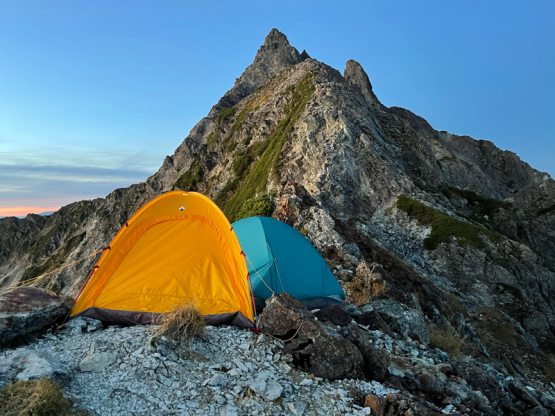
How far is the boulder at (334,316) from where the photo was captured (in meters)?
8.14

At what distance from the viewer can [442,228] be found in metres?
26.2

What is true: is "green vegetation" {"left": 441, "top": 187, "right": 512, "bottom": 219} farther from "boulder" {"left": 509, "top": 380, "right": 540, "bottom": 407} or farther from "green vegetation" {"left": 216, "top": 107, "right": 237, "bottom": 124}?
"green vegetation" {"left": 216, "top": 107, "right": 237, "bottom": 124}

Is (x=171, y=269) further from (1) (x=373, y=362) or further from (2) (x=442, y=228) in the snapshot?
(2) (x=442, y=228)

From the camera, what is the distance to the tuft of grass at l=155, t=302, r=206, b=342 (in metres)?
6.43

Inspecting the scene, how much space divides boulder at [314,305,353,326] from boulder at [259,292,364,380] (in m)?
1.38

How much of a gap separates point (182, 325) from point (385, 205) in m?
27.1

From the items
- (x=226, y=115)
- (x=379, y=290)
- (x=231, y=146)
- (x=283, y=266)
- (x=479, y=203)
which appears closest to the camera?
(x=283, y=266)

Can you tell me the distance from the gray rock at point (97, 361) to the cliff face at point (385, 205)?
8402 mm

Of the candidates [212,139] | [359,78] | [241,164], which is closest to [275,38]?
[359,78]

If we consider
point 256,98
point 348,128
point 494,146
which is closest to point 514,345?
point 348,128

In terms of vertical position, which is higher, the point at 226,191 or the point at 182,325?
the point at 226,191

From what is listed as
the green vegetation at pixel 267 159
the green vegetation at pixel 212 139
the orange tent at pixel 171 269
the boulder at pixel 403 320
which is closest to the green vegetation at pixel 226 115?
the green vegetation at pixel 212 139

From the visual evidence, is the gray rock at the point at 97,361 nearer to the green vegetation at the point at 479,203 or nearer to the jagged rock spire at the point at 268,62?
the green vegetation at the point at 479,203

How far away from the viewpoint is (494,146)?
7875 centimetres
